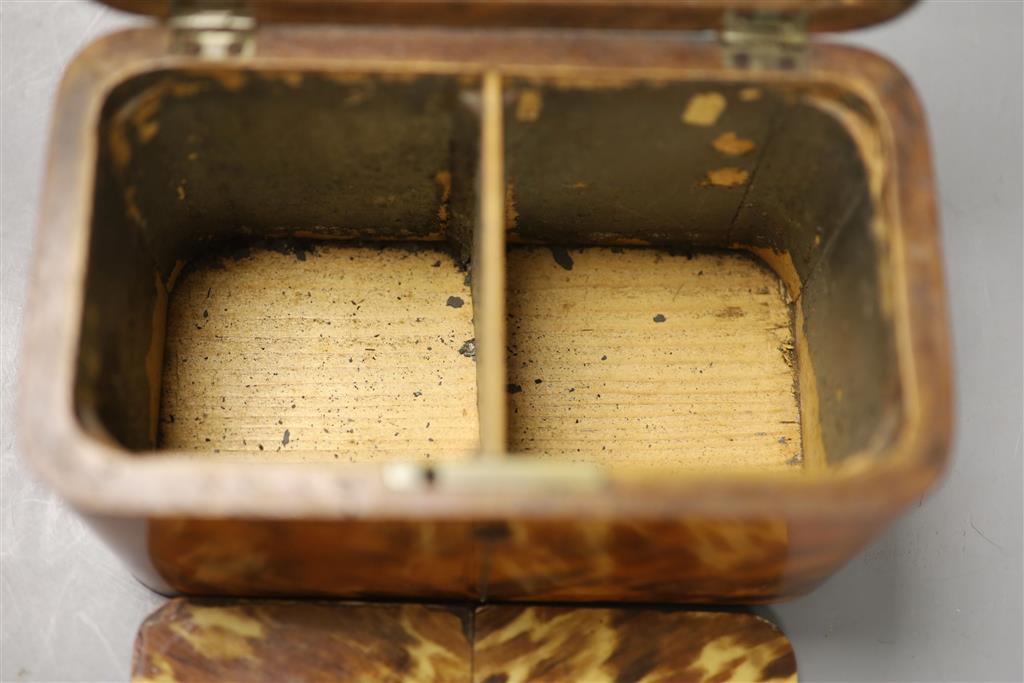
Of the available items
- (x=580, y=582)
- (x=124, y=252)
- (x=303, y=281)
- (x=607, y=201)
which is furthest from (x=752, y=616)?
(x=124, y=252)

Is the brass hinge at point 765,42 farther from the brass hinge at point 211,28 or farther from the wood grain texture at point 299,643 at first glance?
the wood grain texture at point 299,643

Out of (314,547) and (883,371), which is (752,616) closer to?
(883,371)

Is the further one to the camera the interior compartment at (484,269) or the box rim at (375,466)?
the interior compartment at (484,269)

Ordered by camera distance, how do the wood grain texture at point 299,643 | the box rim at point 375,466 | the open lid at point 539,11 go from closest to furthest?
the box rim at point 375,466
the open lid at point 539,11
the wood grain texture at point 299,643

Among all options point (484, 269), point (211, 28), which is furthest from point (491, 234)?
point (211, 28)

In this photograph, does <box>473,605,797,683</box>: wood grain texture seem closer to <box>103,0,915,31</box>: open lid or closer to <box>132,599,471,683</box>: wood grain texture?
<box>132,599,471,683</box>: wood grain texture

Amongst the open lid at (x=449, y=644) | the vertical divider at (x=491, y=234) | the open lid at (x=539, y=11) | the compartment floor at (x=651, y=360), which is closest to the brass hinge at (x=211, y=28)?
the open lid at (x=539, y=11)

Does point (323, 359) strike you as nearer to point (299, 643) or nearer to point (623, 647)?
point (299, 643)
